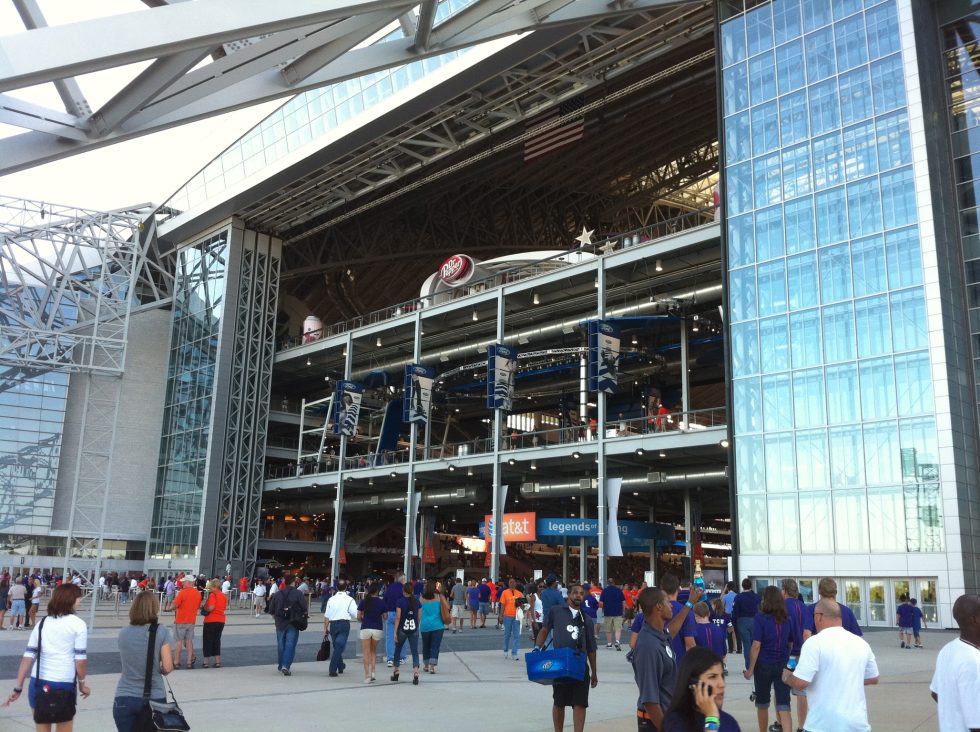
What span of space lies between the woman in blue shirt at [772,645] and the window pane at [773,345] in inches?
848

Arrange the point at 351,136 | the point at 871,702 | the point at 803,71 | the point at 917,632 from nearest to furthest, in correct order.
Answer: the point at 871,702 → the point at 917,632 → the point at 803,71 → the point at 351,136

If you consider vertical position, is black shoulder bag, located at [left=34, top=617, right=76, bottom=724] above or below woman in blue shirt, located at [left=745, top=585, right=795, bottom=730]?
below

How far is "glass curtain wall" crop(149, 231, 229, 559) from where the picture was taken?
49875 millimetres

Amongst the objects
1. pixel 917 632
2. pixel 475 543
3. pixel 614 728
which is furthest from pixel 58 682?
pixel 475 543

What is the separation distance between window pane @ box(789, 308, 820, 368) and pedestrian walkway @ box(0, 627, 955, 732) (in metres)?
12.7

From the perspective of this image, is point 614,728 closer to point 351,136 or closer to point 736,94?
point 736,94

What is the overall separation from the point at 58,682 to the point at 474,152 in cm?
4235

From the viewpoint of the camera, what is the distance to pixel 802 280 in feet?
97.5

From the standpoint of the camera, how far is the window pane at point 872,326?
27.6 metres

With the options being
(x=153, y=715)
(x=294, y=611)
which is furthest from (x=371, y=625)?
(x=153, y=715)

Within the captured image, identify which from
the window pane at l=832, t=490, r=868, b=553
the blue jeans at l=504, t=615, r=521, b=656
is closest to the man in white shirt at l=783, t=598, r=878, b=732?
the blue jeans at l=504, t=615, r=521, b=656

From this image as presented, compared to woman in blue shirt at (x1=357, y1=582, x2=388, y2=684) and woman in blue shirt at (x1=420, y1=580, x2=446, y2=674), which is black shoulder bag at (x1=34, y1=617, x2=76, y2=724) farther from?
woman in blue shirt at (x1=420, y1=580, x2=446, y2=674)

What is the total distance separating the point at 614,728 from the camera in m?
10.2

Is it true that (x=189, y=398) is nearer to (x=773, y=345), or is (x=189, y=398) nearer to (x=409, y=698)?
(x=773, y=345)
